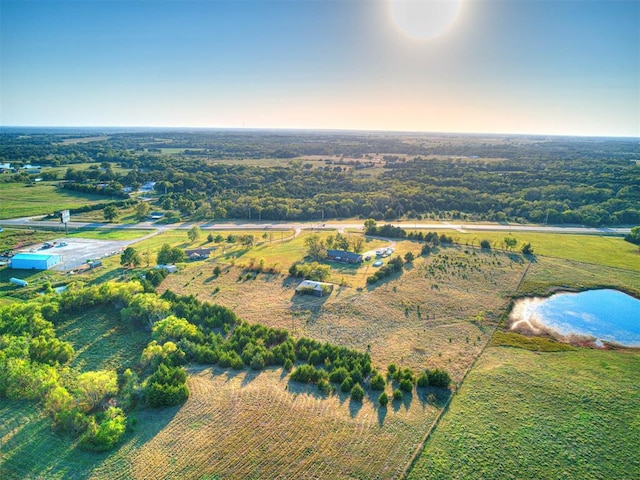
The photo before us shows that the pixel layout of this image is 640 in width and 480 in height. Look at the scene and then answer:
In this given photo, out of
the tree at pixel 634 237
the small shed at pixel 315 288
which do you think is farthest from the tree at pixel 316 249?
the tree at pixel 634 237

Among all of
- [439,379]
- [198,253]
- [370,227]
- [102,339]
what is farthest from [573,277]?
[102,339]

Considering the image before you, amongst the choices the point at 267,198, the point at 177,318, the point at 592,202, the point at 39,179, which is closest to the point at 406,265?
the point at 177,318

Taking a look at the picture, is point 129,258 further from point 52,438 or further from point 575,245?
point 575,245

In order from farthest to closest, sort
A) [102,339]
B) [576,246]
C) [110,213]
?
1. [110,213]
2. [576,246]
3. [102,339]

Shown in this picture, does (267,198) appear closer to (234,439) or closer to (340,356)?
(340,356)

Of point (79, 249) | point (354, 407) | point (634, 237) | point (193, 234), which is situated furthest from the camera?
point (634, 237)

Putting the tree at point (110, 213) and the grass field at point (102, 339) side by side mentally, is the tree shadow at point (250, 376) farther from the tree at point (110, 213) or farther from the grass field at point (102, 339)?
the tree at point (110, 213)
